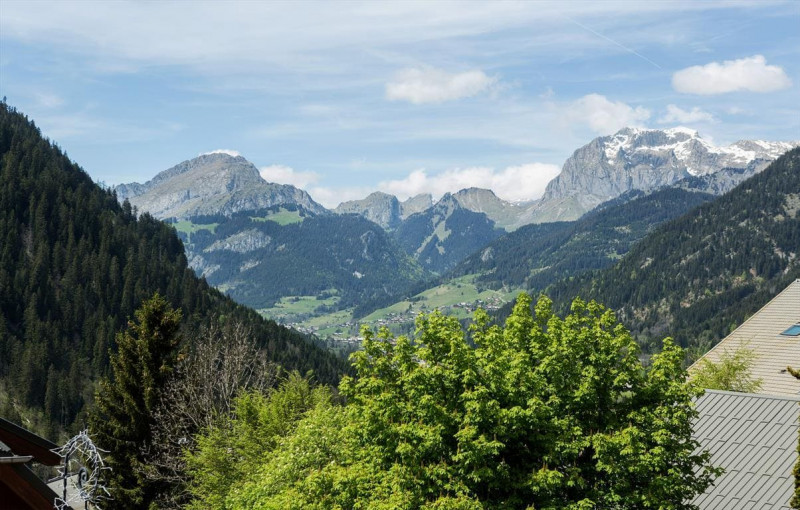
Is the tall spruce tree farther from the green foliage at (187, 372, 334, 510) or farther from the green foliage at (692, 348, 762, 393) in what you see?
the green foliage at (692, 348, 762, 393)

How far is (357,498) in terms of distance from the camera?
31.3 m

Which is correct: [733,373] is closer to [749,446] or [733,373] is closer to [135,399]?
[749,446]

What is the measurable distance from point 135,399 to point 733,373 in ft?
168

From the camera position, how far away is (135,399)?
175 feet

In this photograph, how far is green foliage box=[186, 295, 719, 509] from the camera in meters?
29.7

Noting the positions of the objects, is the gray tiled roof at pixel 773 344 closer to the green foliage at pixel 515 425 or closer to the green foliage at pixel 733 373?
the green foliage at pixel 733 373

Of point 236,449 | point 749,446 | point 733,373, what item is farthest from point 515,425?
point 733,373

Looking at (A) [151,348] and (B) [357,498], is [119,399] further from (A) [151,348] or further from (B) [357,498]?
(B) [357,498]

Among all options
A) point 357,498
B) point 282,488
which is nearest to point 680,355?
point 357,498

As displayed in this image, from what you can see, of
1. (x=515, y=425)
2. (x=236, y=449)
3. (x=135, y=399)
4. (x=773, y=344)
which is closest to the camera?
(x=515, y=425)

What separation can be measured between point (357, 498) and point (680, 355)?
15.6 metres

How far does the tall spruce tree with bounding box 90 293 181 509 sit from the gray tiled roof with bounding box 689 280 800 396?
45595 millimetres

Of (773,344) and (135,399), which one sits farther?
(773,344)

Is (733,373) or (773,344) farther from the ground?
(773,344)
